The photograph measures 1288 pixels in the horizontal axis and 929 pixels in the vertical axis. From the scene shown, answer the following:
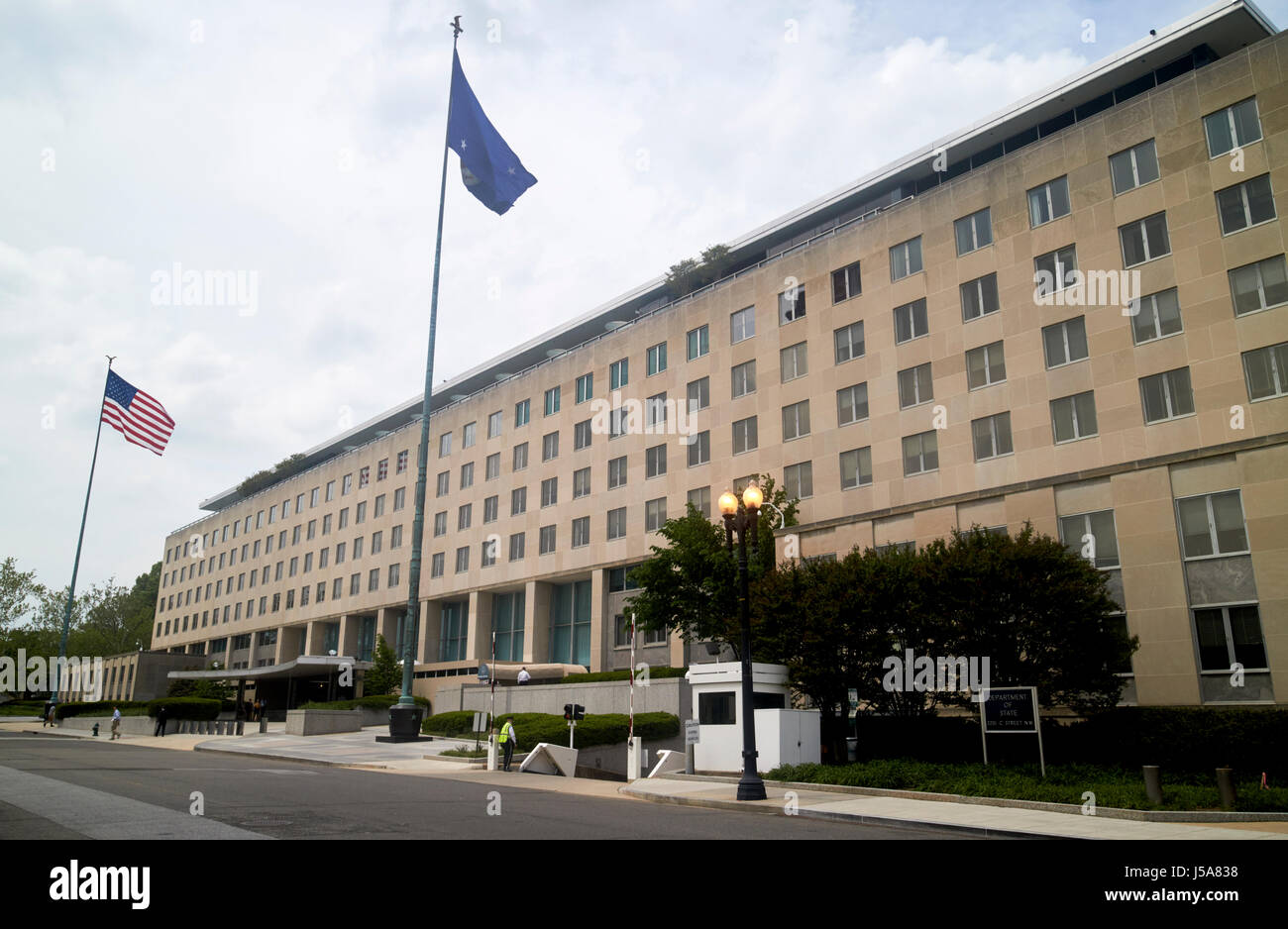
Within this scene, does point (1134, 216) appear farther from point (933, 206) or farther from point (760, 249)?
point (760, 249)

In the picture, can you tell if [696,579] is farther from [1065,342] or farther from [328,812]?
[328,812]

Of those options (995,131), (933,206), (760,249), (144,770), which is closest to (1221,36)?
(995,131)

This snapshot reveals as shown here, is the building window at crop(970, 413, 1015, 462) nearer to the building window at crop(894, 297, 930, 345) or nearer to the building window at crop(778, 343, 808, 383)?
the building window at crop(894, 297, 930, 345)

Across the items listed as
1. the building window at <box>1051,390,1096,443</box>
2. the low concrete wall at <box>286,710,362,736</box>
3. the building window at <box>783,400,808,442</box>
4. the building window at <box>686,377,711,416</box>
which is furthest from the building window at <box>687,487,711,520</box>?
the low concrete wall at <box>286,710,362,736</box>

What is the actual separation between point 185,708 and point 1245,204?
6078cm

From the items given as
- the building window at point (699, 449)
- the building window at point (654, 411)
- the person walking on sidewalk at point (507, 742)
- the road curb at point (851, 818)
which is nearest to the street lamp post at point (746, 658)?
the road curb at point (851, 818)

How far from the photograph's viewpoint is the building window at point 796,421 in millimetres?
45844

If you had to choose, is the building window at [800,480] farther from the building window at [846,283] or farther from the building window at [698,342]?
the building window at [698,342]

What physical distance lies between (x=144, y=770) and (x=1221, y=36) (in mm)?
47024

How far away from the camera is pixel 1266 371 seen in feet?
101

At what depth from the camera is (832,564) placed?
99.9 ft

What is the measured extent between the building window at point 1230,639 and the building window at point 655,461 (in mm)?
29270

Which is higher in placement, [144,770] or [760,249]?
[760,249]
